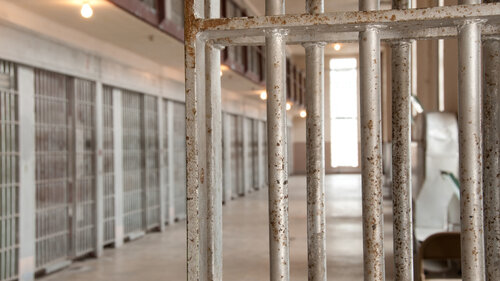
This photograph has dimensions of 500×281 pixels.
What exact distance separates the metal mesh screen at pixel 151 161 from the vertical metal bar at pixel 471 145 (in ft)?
29.5

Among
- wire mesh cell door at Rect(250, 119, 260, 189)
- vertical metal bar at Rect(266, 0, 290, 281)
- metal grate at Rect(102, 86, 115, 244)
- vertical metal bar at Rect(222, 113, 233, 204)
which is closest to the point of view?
vertical metal bar at Rect(266, 0, 290, 281)

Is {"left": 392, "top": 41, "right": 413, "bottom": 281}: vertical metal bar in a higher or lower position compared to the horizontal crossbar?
lower

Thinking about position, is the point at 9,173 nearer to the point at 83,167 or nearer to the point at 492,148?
the point at 83,167

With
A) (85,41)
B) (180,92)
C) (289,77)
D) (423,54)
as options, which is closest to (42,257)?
(85,41)

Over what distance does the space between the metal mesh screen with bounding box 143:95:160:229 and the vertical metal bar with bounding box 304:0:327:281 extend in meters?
8.63

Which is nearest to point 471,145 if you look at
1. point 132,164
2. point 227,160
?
point 132,164

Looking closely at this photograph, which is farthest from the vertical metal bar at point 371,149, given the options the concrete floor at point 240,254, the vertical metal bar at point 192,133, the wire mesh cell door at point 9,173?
the wire mesh cell door at point 9,173

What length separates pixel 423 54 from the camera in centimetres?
1066

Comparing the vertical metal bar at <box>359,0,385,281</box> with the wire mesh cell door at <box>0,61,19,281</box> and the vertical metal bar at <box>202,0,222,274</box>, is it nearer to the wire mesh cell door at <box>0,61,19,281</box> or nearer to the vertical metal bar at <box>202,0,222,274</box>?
the vertical metal bar at <box>202,0,222,274</box>

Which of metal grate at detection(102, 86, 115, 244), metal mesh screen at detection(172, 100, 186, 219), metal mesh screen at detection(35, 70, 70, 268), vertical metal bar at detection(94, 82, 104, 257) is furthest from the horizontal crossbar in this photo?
metal mesh screen at detection(172, 100, 186, 219)

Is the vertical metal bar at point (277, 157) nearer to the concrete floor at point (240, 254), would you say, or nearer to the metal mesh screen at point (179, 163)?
the concrete floor at point (240, 254)

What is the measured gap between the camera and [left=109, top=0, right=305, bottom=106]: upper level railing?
6281 millimetres

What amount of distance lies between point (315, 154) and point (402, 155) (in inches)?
11.2

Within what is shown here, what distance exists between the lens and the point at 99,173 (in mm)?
8156
